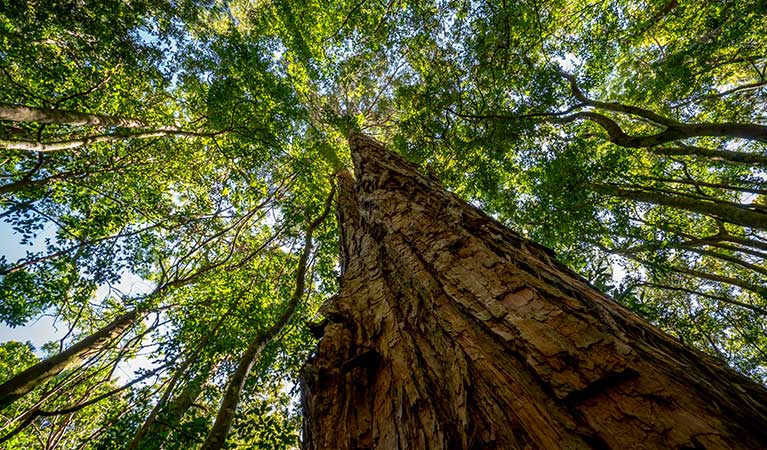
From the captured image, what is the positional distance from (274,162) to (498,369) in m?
7.48

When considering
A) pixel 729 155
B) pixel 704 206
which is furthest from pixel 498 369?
pixel 729 155

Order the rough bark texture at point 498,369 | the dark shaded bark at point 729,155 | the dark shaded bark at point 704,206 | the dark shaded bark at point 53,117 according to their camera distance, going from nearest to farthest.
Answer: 1. the rough bark texture at point 498,369
2. the dark shaded bark at point 53,117
3. the dark shaded bark at point 704,206
4. the dark shaded bark at point 729,155

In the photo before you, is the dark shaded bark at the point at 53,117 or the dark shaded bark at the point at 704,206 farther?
the dark shaded bark at the point at 704,206

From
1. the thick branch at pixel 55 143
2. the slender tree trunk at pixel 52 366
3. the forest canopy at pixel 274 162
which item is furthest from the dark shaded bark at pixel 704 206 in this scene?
the slender tree trunk at pixel 52 366

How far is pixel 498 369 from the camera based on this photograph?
99 centimetres

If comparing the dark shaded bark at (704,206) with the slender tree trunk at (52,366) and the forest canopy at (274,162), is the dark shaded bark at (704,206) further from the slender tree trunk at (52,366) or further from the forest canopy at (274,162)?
the slender tree trunk at (52,366)

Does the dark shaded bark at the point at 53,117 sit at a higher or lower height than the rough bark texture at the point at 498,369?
higher

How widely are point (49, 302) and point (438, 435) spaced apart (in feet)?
27.3

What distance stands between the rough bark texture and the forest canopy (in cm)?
284

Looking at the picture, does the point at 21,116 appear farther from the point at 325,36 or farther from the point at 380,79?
the point at 380,79

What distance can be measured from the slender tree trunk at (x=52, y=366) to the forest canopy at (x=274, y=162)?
48 mm

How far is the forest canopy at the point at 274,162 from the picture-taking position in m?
4.94

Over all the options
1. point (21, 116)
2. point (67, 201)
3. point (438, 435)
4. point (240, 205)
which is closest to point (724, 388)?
point (438, 435)

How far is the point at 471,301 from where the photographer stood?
1.28m
